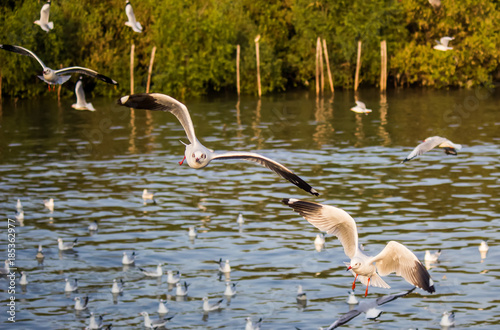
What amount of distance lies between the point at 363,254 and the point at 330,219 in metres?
0.82

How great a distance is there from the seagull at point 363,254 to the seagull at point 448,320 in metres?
3.93

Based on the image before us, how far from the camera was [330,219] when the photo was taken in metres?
15.2

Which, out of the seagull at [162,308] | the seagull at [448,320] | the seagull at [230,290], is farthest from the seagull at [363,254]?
the seagull at [230,290]

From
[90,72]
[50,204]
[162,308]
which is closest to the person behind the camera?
[90,72]

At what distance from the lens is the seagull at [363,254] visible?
14587mm

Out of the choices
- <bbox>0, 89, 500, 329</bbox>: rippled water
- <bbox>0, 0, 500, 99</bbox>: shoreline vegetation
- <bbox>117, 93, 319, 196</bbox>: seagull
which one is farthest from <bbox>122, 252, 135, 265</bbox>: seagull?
<bbox>0, 0, 500, 99</bbox>: shoreline vegetation

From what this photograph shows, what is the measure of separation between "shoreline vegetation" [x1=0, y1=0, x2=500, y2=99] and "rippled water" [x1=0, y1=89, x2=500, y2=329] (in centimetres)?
1904

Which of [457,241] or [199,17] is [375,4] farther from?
[457,241]

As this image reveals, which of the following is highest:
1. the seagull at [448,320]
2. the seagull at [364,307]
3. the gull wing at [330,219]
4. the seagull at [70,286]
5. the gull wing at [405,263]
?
the gull wing at [330,219]

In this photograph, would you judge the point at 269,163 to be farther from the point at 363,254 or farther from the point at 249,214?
the point at 249,214

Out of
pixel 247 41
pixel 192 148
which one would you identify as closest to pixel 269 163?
pixel 192 148

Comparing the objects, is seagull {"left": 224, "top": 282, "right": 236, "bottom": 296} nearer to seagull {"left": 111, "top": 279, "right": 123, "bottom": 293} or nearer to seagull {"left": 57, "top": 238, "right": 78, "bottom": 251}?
seagull {"left": 111, "top": 279, "right": 123, "bottom": 293}

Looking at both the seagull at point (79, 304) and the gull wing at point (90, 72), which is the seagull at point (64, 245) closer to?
the seagull at point (79, 304)

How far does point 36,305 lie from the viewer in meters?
20.9
